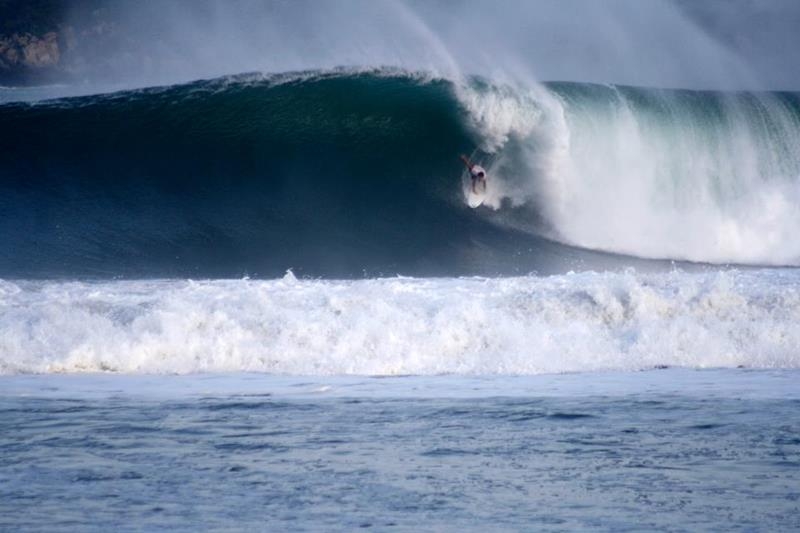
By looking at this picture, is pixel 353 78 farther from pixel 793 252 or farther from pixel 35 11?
pixel 35 11

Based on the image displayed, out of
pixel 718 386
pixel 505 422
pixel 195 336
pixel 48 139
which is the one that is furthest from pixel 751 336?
pixel 48 139

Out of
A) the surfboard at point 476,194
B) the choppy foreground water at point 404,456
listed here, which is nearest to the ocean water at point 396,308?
the choppy foreground water at point 404,456

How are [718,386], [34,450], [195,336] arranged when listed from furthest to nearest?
1. [195,336]
2. [718,386]
3. [34,450]

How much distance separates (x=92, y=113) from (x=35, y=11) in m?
12.7

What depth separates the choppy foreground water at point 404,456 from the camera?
15.0 feet

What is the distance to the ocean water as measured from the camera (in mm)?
4988

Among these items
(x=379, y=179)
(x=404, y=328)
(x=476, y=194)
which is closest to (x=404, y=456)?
(x=404, y=328)

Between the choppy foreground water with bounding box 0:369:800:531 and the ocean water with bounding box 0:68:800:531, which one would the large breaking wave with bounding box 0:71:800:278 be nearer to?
the ocean water with bounding box 0:68:800:531

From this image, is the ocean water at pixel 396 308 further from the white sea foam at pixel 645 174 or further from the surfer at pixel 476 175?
the surfer at pixel 476 175

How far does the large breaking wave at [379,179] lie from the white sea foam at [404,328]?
351cm

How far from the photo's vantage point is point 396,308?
9.34 m

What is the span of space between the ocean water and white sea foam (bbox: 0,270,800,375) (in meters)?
0.03

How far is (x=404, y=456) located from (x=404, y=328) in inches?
141

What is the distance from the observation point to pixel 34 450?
222 inches
